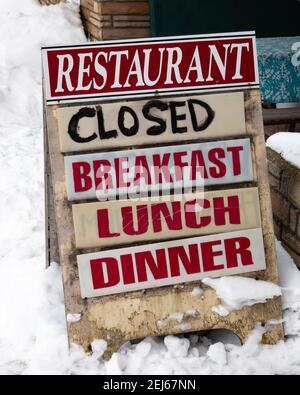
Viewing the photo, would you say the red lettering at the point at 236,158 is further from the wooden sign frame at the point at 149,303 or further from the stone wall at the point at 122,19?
the stone wall at the point at 122,19

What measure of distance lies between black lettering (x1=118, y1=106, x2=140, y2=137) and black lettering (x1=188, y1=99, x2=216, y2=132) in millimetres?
257

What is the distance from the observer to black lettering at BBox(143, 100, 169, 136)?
3.09 metres

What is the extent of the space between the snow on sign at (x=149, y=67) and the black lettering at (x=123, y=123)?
0.22 feet

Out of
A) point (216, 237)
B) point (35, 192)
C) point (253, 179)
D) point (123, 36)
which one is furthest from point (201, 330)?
point (123, 36)

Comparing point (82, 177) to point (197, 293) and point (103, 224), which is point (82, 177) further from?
point (197, 293)

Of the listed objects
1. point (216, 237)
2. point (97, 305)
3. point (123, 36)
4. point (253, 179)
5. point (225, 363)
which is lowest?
point (225, 363)

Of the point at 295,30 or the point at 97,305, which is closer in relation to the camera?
the point at 97,305

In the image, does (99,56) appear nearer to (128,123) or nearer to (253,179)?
(128,123)

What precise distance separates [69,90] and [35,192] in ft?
7.17

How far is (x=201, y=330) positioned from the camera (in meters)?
3.23

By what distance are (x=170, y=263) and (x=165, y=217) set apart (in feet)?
0.69

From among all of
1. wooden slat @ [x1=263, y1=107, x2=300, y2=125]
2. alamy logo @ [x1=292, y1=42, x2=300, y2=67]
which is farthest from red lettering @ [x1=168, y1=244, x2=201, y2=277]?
alamy logo @ [x1=292, y1=42, x2=300, y2=67]

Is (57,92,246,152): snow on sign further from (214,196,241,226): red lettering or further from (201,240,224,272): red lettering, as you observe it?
(201,240,224,272): red lettering

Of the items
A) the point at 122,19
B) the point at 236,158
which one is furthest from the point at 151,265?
the point at 122,19
